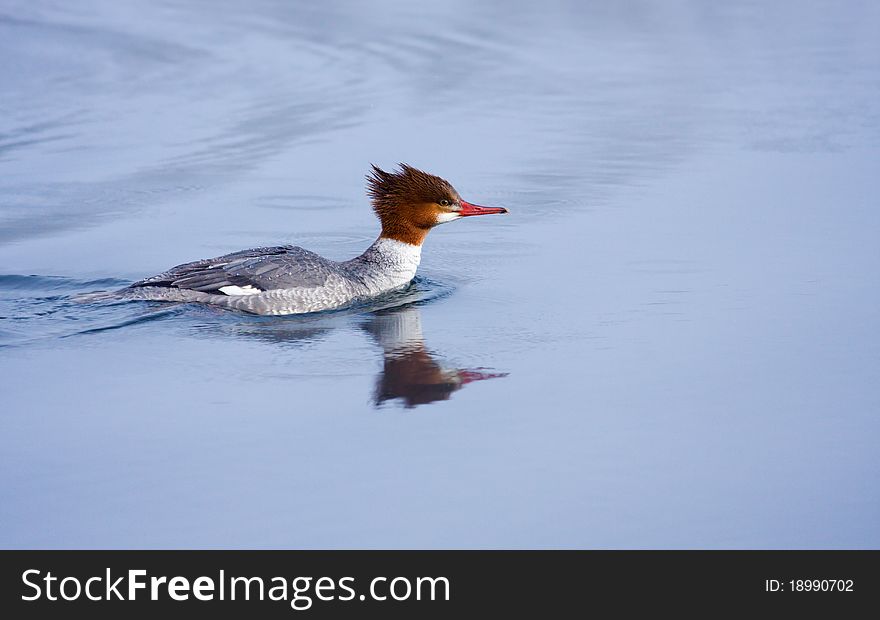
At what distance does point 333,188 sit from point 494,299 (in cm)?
308

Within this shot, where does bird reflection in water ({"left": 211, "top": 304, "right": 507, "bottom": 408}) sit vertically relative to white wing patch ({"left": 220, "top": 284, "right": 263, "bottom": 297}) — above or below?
below

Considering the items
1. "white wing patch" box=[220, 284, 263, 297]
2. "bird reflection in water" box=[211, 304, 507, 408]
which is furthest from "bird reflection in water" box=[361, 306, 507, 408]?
"white wing patch" box=[220, 284, 263, 297]

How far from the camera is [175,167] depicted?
39.7 ft

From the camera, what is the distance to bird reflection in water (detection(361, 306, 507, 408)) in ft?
23.4

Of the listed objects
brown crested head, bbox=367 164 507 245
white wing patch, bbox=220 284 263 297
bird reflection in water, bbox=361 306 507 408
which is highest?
brown crested head, bbox=367 164 507 245

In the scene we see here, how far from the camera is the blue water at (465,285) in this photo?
19.0 ft

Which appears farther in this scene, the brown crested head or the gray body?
the brown crested head

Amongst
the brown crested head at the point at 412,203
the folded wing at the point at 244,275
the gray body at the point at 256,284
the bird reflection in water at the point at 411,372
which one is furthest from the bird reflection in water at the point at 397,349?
the brown crested head at the point at 412,203

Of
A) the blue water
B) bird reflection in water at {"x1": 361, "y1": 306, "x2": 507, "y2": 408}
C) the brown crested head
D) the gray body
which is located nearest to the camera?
the blue water

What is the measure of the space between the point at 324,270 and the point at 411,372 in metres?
1.93

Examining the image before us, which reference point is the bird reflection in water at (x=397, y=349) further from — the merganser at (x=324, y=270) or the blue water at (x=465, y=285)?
the merganser at (x=324, y=270)

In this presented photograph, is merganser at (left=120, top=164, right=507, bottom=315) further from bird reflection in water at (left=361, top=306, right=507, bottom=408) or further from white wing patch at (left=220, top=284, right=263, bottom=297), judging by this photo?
bird reflection in water at (left=361, top=306, right=507, bottom=408)

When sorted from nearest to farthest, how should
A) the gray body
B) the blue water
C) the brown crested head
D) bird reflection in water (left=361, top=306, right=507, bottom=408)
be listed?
1. the blue water
2. bird reflection in water (left=361, top=306, right=507, bottom=408)
3. the gray body
4. the brown crested head

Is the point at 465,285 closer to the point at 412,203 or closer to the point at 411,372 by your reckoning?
the point at 412,203
